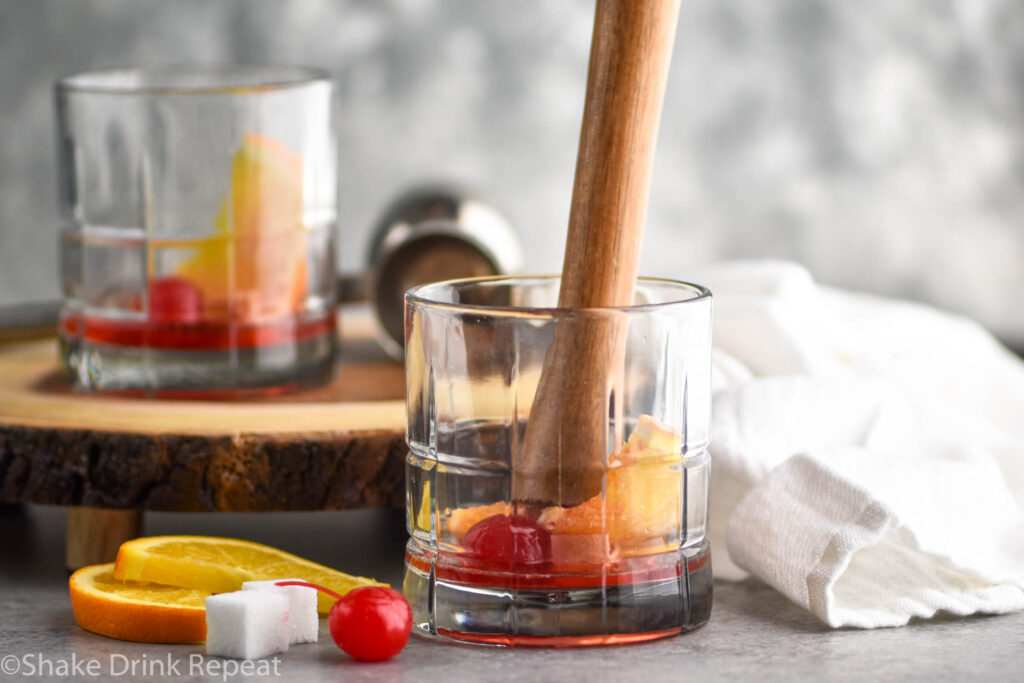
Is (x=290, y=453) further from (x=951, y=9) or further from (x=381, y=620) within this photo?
(x=951, y=9)

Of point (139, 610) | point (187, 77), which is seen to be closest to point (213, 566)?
point (139, 610)

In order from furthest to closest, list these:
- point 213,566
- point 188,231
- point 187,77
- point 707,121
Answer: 1. point 707,121
2. point 187,77
3. point 188,231
4. point 213,566

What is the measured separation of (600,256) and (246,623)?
0.93 ft

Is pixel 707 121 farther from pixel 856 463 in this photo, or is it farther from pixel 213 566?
pixel 213 566

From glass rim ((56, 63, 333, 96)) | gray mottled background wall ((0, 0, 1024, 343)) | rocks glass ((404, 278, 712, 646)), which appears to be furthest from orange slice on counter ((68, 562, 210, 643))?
gray mottled background wall ((0, 0, 1024, 343))

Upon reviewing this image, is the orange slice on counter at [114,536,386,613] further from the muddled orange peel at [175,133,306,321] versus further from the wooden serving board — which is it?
the muddled orange peel at [175,133,306,321]

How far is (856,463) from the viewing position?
959 millimetres

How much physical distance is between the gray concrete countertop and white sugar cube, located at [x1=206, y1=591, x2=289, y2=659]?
0.04 ft

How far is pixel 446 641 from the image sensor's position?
0.86m

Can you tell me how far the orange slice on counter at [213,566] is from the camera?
90 centimetres

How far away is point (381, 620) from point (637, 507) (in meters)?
0.15

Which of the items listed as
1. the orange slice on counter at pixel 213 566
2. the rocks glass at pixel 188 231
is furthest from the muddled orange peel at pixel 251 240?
the orange slice on counter at pixel 213 566

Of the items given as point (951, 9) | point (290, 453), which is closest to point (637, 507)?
point (290, 453)

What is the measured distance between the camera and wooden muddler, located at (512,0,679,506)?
2.64 ft
